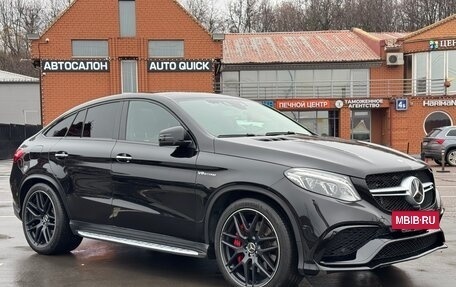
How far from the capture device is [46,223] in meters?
6.35

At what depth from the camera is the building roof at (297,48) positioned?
37594 mm

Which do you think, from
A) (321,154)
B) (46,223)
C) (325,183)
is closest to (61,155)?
(46,223)

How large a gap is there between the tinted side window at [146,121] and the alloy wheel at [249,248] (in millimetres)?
1210

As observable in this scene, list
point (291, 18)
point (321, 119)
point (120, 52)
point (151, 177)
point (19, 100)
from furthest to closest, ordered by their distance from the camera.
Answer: point (291, 18), point (19, 100), point (321, 119), point (120, 52), point (151, 177)

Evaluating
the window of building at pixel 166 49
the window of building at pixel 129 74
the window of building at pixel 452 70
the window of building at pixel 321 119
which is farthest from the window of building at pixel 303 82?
the window of building at pixel 129 74

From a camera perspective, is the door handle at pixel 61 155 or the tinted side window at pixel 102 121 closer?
the tinted side window at pixel 102 121

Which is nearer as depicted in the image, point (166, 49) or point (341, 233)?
point (341, 233)

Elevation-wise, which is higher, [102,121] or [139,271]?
[102,121]

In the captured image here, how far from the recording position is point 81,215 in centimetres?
592

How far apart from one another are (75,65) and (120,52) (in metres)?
2.78

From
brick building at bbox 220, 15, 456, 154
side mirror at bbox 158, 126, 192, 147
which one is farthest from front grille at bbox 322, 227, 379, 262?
brick building at bbox 220, 15, 456, 154

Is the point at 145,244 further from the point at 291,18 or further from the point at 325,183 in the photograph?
the point at 291,18

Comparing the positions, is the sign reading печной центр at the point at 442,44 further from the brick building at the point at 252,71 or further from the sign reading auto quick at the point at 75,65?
the sign reading auto quick at the point at 75,65

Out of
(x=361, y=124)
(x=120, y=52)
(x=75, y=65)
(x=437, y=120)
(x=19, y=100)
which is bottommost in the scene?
(x=361, y=124)
